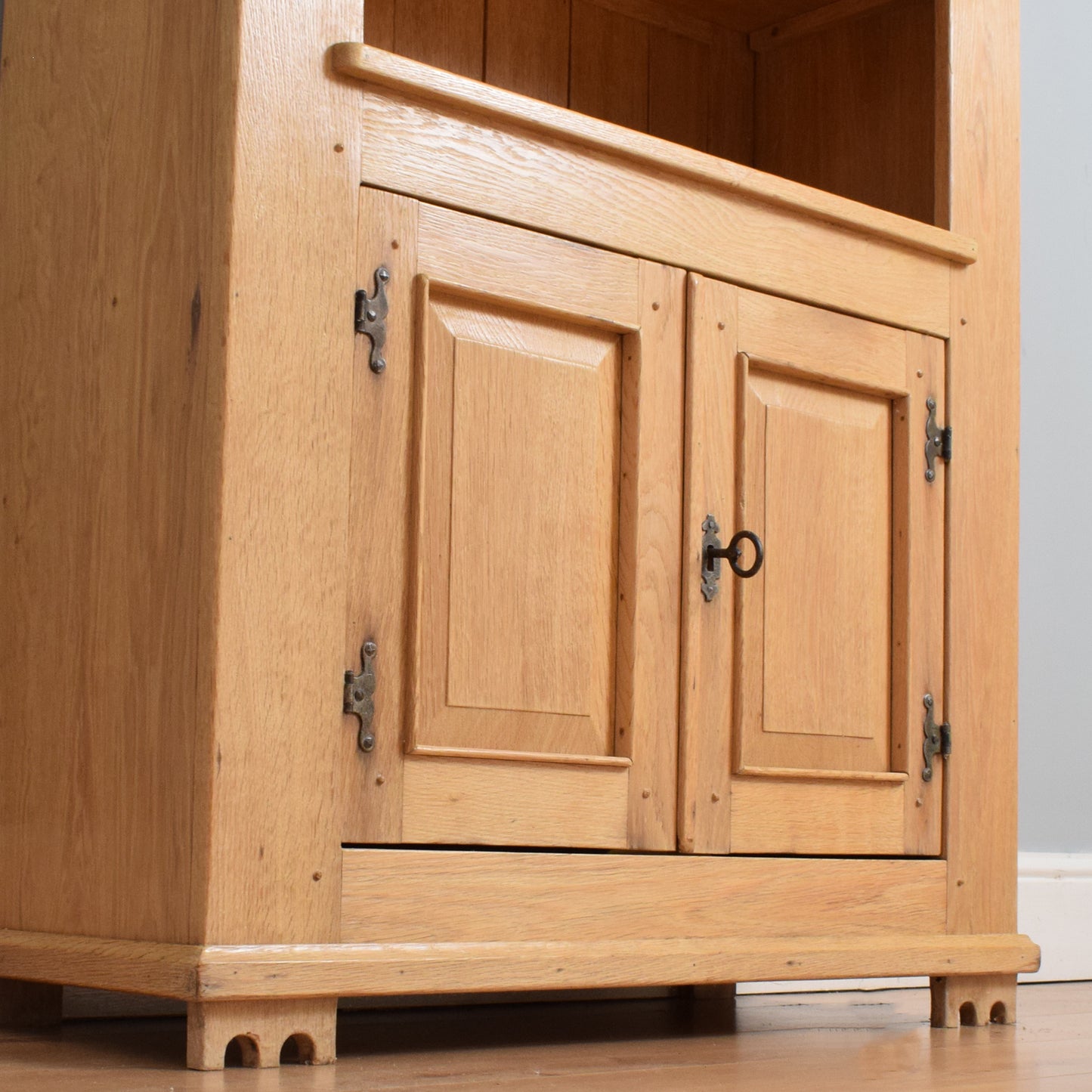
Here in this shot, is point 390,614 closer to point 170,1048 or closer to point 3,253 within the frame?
point 170,1048

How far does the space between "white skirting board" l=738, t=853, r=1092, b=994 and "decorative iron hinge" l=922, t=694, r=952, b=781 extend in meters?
0.72

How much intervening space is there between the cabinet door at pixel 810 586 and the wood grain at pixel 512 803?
98 millimetres

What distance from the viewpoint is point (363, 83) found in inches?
54.4

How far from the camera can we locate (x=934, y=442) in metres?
1.78

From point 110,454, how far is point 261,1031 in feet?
1.59

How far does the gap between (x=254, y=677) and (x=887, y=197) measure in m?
1.10

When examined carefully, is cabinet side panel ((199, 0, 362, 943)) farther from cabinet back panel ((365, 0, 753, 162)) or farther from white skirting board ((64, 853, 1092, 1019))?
white skirting board ((64, 853, 1092, 1019))

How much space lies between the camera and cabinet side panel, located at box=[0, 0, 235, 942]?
1.28 meters

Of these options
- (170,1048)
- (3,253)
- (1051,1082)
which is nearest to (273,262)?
(3,253)

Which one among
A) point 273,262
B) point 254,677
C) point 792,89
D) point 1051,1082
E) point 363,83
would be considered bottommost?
point 1051,1082

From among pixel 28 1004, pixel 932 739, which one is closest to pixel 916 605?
pixel 932 739

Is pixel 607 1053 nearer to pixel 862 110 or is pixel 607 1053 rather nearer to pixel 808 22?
pixel 862 110

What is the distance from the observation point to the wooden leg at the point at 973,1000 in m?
1.73

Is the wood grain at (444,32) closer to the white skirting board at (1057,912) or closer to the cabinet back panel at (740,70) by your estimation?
the cabinet back panel at (740,70)
